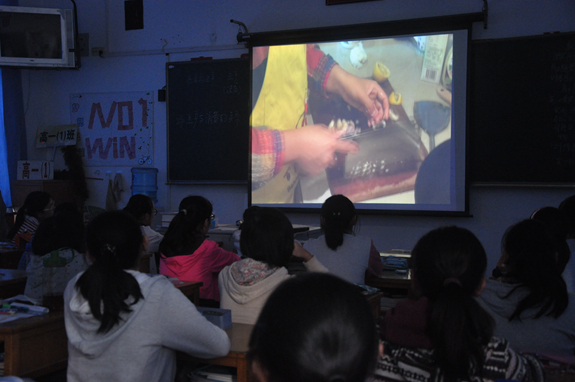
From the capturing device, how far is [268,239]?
1.89 m

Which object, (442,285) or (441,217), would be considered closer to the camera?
(442,285)

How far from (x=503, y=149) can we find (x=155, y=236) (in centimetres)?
285

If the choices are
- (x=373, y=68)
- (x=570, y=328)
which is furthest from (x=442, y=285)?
(x=373, y=68)

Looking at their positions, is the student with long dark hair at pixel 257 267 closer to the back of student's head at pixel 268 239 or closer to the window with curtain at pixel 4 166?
the back of student's head at pixel 268 239

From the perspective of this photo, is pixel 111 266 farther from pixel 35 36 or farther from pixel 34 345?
pixel 35 36

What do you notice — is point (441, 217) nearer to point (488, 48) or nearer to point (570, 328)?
point (488, 48)

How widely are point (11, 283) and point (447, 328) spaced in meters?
2.28

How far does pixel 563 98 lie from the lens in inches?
160

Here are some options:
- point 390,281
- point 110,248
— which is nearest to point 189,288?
point 110,248

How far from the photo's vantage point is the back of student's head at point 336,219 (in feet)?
8.68

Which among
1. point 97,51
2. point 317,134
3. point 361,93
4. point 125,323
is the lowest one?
point 125,323

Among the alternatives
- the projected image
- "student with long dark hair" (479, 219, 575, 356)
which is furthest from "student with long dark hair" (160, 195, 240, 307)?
the projected image

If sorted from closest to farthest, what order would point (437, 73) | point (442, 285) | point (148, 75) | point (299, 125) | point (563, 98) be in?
point (442, 285) < point (563, 98) < point (437, 73) < point (299, 125) < point (148, 75)

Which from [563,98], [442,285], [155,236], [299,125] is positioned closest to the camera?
[442,285]
